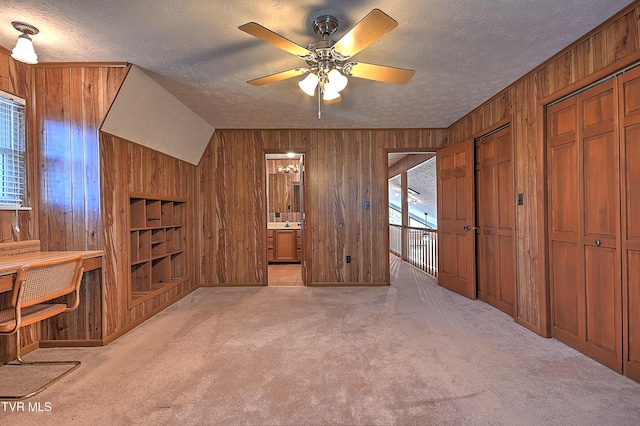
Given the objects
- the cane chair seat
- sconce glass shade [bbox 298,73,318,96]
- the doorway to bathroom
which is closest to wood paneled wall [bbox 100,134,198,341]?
the cane chair seat

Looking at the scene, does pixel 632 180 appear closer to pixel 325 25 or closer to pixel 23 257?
pixel 325 25

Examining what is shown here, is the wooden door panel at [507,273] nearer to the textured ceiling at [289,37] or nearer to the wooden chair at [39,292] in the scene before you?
the textured ceiling at [289,37]

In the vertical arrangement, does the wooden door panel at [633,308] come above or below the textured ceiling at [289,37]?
below

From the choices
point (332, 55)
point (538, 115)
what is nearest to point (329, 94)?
point (332, 55)

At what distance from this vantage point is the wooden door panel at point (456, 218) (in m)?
4.00

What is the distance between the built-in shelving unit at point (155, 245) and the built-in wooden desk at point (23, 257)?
0.54 meters

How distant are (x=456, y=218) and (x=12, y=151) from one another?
476 cm

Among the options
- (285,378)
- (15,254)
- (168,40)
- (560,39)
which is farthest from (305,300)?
(560,39)

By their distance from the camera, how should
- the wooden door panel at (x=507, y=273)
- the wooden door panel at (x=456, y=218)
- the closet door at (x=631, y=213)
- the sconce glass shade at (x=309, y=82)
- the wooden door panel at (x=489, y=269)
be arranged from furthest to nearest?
the wooden door panel at (x=456, y=218) → the wooden door panel at (x=489, y=269) → the wooden door panel at (x=507, y=273) → the sconce glass shade at (x=309, y=82) → the closet door at (x=631, y=213)

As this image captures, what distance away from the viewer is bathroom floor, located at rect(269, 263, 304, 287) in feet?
16.5

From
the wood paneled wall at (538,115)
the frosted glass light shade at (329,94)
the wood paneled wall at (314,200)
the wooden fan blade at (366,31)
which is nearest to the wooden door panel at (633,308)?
the wood paneled wall at (538,115)

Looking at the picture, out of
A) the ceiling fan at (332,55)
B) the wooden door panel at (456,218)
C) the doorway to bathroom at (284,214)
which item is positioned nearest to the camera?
the ceiling fan at (332,55)

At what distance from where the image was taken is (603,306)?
2.28 meters

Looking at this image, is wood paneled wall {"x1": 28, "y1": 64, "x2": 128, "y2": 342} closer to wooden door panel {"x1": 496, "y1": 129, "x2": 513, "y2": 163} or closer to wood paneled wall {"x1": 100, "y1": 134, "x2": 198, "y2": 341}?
wood paneled wall {"x1": 100, "y1": 134, "x2": 198, "y2": 341}
